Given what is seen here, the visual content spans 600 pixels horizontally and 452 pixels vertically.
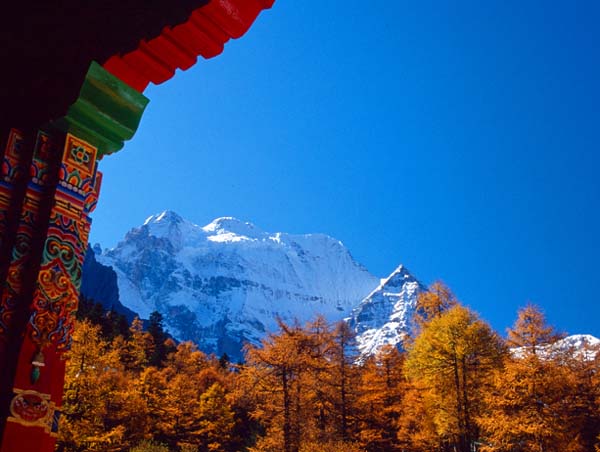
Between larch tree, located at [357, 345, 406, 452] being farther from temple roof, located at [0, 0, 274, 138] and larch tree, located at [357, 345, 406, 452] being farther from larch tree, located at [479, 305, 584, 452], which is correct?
temple roof, located at [0, 0, 274, 138]

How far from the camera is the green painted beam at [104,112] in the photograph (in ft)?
8.41

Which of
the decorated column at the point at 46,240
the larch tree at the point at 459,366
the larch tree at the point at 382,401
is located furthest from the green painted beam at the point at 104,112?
the larch tree at the point at 382,401

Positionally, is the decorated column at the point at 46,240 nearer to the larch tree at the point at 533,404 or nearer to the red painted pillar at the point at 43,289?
the red painted pillar at the point at 43,289

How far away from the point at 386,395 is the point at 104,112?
87.6 feet

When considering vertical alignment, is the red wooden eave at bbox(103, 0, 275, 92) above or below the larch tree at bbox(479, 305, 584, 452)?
above

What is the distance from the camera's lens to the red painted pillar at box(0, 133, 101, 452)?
226 cm

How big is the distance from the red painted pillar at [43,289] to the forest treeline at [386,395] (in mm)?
12308

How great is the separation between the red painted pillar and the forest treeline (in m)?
12.3

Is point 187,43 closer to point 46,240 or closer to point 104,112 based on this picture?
point 104,112

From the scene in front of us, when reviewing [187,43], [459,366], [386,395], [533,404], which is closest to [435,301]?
[459,366]

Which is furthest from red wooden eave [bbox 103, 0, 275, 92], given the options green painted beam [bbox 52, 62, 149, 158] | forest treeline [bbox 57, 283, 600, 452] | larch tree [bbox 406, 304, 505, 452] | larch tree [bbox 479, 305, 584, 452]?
larch tree [bbox 406, 304, 505, 452]

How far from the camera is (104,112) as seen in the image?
2.68 meters

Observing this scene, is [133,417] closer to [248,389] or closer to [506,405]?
[248,389]

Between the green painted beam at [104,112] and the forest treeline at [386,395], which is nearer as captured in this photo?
the green painted beam at [104,112]
